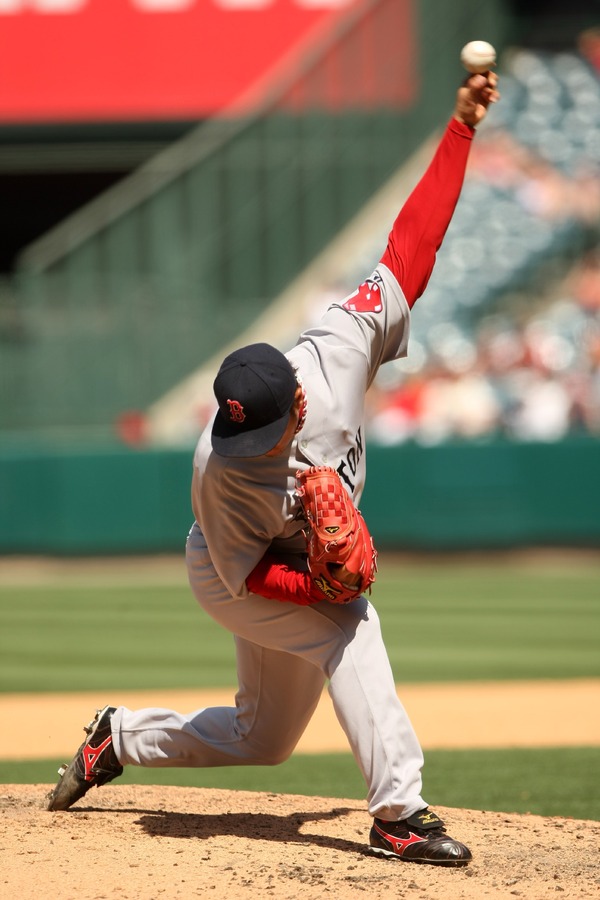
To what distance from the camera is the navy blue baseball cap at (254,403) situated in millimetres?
3162

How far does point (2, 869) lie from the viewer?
3268 millimetres

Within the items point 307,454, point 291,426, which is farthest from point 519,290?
point 291,426

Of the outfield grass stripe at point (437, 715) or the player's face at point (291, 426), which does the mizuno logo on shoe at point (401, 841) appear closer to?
the player's face at point (291, 426)

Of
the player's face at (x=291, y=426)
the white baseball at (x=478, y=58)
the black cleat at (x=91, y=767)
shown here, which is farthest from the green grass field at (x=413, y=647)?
the white baseball at (x=478, y=58)

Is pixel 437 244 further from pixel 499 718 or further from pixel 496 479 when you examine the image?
pixel 496 479

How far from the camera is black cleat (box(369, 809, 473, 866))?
332cm

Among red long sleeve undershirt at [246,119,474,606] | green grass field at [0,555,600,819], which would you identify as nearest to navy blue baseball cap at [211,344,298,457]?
red long sleeve undershirt at [246,119,474,606]

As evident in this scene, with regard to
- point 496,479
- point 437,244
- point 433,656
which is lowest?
point 496,479

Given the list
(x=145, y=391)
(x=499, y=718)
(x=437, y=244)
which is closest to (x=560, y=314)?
(x=145, y=391)

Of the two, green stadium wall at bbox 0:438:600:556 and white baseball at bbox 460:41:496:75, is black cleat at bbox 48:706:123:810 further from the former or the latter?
green stadium wall at bbox 0:438:600:556

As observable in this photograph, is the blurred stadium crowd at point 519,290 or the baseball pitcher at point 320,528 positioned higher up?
the baseball pitcher at point 320,528

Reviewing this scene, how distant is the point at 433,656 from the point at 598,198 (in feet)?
30.4

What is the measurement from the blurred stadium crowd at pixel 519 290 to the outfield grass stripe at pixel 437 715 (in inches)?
243

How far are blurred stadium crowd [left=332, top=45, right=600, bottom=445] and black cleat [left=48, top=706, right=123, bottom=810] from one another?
921cm
